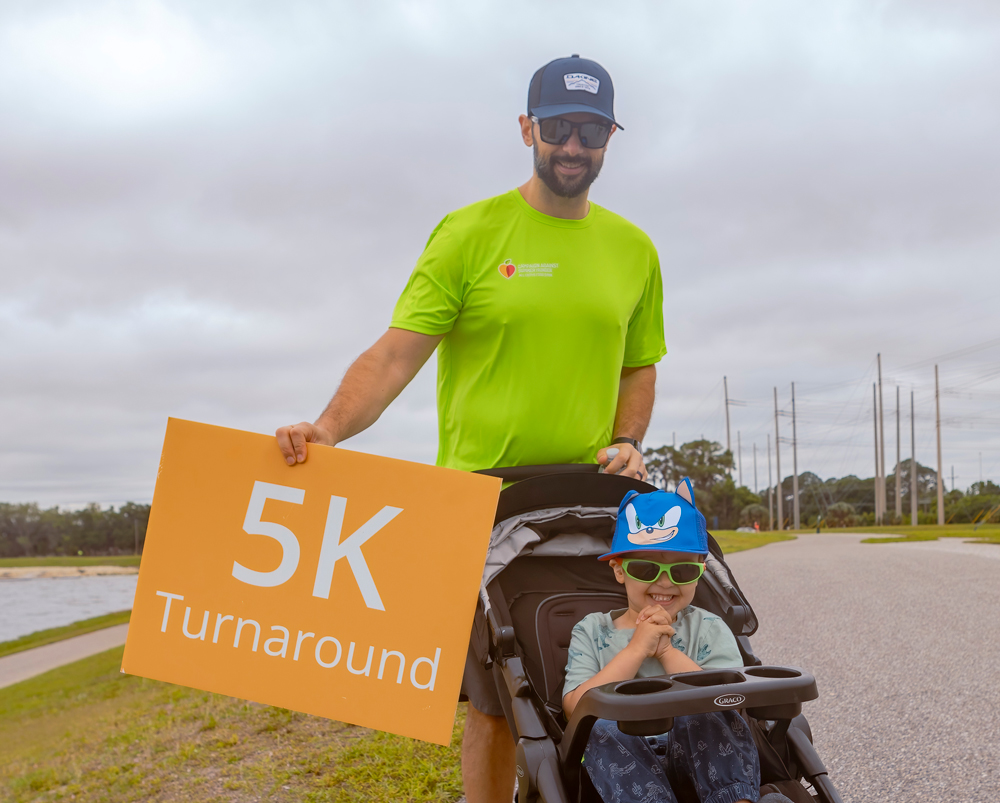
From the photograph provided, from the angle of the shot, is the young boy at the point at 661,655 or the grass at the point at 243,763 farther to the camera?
the grass at the point at 243,763

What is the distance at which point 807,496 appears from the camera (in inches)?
3196

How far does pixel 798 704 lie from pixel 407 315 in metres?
1.64

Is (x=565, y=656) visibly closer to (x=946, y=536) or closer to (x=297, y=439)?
(x=297, y=439)

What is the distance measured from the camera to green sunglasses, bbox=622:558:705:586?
7.63ft

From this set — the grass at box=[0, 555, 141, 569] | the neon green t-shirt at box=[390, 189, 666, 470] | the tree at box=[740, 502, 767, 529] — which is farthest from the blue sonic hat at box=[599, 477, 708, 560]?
the grass at box=[0, 555, 141, 569]

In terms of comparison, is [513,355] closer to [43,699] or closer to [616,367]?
[616,367]

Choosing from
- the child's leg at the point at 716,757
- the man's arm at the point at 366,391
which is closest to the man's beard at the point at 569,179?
the man's arm at the point at 366,391

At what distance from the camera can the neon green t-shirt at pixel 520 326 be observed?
2.60 m

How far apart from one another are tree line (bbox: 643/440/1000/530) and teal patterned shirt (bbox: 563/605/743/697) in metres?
39.3

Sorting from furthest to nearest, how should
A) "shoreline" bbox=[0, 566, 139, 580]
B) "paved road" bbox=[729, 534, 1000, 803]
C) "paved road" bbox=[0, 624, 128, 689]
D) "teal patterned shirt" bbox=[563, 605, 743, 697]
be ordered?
1. "shoreline" bbox=[0, 566, 139, 580]
2. "paved road" bbox=[0, 624, 128, 689]
3. "paved road" bbox=[729, 534, 1000, 803]
4. "teal patterned shirt" bbox=[563, 605, 743, 697]

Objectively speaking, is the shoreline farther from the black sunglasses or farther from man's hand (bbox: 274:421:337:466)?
the black sunglasses

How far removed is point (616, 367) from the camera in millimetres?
2779

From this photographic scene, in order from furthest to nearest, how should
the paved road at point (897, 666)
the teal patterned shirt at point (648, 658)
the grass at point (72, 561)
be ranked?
the grass at point (72, 561) < the paved road at point (897, 666) < the teal patterned shirt at point (648, 658)

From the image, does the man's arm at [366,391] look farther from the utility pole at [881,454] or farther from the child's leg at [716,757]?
the utility pole at [881,454]
